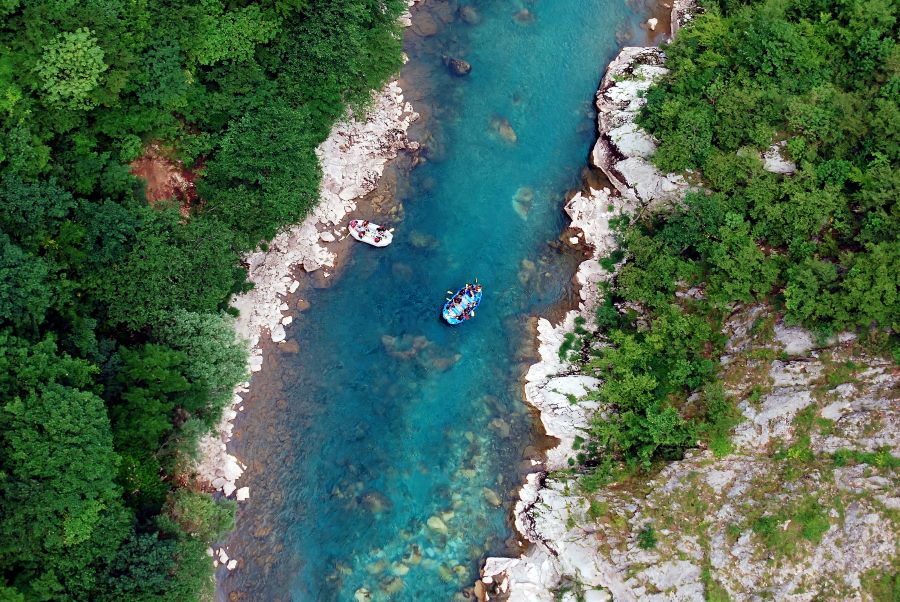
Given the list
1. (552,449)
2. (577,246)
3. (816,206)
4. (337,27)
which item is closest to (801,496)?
(552,449)

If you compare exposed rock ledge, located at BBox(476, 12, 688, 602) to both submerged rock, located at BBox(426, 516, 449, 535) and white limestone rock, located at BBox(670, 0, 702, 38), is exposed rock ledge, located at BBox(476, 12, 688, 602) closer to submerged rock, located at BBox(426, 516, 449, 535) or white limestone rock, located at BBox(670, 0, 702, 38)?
white limestone rock, located at BBox(670, 0, 702, 38)

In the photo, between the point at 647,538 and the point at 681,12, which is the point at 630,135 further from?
the point at 647,538

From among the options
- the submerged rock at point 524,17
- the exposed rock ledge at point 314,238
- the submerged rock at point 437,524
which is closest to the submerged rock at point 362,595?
the submerged rock at point 437,524

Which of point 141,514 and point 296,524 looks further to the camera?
point 296,524

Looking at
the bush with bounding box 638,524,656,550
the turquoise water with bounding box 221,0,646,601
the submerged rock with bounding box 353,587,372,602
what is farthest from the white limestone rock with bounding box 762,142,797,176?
the submerged rock with bounding box 353,587,372,602

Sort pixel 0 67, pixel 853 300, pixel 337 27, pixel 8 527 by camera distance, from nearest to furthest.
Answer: pixel 8 527 < pixel 0 67 < pixel 853 300 < pixel 337 27

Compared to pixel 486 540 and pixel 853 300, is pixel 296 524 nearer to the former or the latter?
pixel 486 540
